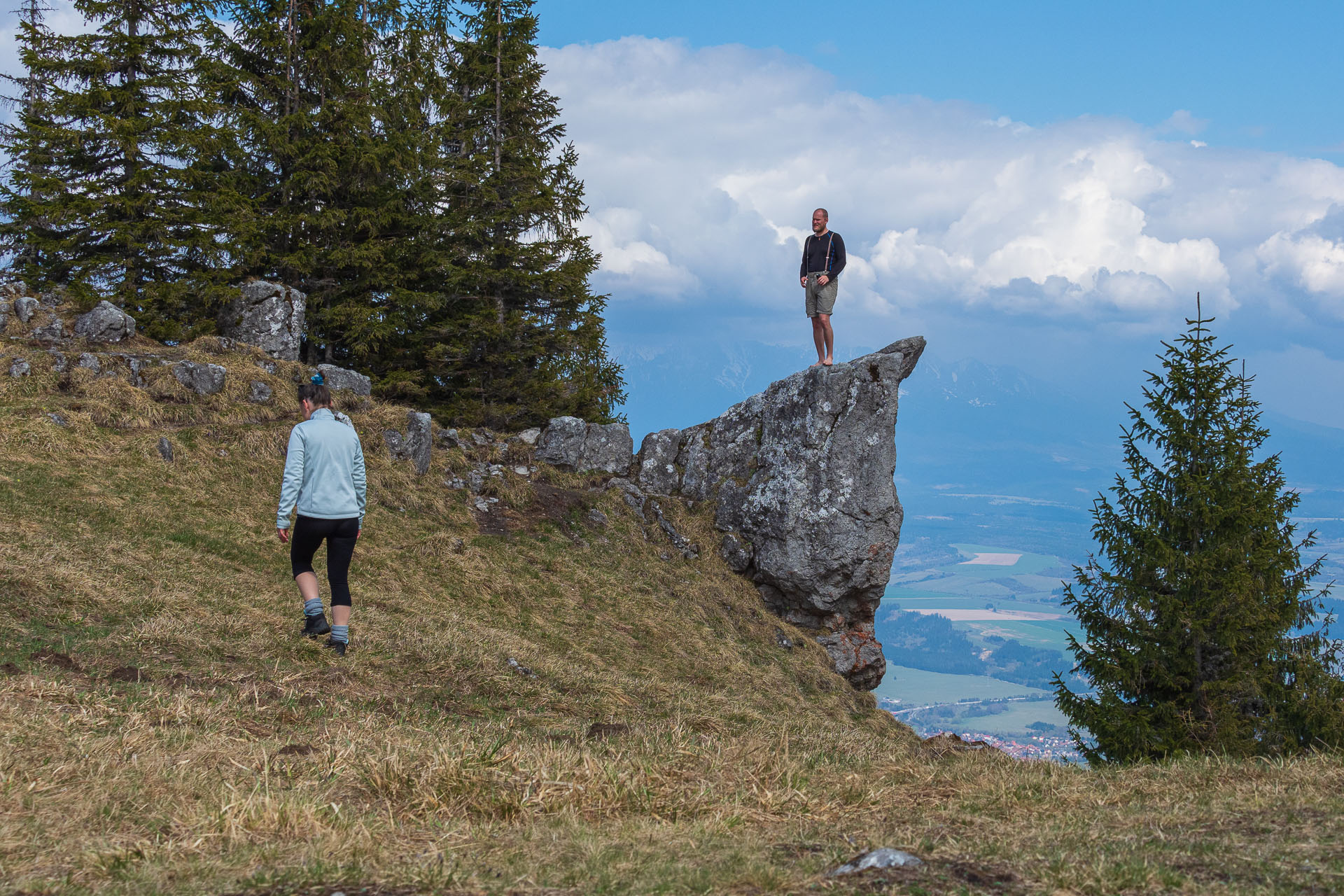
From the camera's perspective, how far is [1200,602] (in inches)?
522

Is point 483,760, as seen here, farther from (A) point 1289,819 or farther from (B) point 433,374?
(B) point 433,374

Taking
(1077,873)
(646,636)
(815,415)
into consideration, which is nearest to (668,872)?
(1077,873)

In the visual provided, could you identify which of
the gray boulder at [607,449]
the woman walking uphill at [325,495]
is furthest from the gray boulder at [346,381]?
the woman walking uphill at [325,495]

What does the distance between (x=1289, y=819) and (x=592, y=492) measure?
50.3 feet

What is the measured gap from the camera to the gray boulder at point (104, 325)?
680 inches

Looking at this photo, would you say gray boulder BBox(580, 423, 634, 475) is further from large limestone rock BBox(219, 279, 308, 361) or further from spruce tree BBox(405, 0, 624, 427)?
large limestone rock BBox(219, 279, 308, 361)

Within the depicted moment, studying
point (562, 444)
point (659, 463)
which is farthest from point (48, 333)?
point (659, 463)

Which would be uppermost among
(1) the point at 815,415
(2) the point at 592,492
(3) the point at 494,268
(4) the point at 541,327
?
(3) the point at 494,268

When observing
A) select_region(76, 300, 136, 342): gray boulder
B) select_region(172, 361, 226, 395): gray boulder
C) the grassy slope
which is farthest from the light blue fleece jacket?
select_region(76, 300, 136, 342): gray boulder

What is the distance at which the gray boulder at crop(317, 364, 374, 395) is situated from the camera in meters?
18.2

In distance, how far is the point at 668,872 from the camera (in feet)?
13.0

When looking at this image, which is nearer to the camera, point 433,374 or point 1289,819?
point 1289,819

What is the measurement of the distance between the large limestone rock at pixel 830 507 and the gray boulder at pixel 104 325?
13.4 meters

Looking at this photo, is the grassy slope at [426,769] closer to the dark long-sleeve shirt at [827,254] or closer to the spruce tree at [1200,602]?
the spruce tree at [1200,602]
